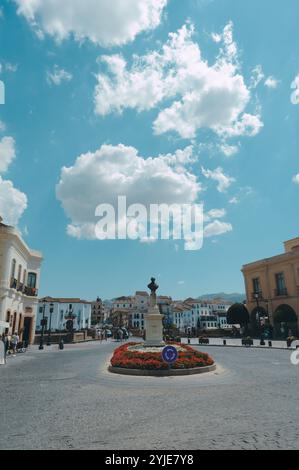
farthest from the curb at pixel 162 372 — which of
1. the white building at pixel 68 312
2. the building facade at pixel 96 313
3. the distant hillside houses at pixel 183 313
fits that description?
the building facade at pixel 96 313

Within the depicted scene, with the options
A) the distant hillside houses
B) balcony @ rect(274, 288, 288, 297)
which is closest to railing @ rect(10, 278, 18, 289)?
balcony @ rect(274, 288, 288, 297)

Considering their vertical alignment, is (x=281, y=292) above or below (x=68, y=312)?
below

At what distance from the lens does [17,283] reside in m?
29.2

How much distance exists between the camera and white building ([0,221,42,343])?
25.9 meters

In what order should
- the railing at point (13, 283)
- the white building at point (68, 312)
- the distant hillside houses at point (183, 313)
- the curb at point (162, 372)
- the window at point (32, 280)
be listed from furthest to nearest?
the distant hillside houses at point (183, 313), the white building at point (68, 312), the window at point (32, 280), the railing at point (13, 283), the curb at point (162, 372)

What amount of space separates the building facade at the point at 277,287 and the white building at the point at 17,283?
2589 centimetres

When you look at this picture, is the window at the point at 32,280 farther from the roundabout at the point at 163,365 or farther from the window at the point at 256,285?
the window at the point at 256,285

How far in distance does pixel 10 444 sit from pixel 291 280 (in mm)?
42319

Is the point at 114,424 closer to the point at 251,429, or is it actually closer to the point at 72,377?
the point at 251,429

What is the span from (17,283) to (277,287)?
1360 inches

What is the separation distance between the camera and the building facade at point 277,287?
40.6 metres

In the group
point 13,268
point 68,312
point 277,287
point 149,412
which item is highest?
point 13,268

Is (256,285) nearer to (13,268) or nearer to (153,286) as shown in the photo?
(153,286)

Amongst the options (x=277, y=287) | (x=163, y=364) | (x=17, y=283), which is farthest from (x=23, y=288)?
(x=277, y=287)
